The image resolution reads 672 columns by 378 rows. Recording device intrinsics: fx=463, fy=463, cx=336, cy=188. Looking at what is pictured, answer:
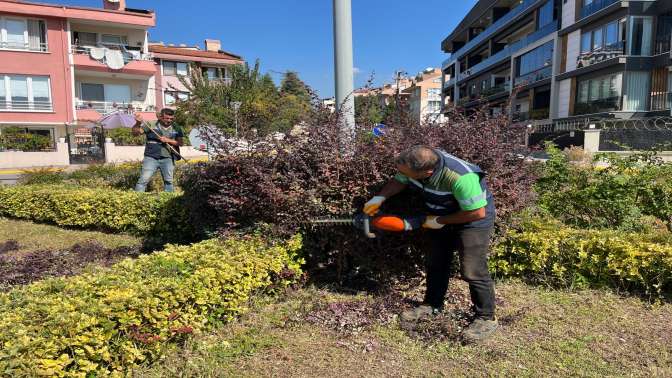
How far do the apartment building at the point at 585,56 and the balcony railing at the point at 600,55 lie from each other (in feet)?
0.09

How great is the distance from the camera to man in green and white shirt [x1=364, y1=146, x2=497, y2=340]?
3182 mm

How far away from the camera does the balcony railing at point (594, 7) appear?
26138 millimetres

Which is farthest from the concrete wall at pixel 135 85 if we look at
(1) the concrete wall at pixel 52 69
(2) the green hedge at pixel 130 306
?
(2) the green hedge at pixel 130 306

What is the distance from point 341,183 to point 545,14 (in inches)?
1437

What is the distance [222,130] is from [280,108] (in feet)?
2.07

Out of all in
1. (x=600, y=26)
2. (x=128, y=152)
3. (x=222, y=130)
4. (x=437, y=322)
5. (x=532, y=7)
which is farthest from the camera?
(x=532, y=7)

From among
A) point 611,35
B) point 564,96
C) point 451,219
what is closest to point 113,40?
point 564,96

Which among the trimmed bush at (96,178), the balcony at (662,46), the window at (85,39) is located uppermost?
the window at (85,39)

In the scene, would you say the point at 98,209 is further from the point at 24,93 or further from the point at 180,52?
the point at 180,52

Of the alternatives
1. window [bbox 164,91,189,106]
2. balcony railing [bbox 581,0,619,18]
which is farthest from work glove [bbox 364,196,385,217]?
balcony railing [bbox 581,0,619,18]

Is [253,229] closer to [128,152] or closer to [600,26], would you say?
[128,152]

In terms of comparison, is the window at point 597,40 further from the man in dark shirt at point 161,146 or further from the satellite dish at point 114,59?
the satellite dish at point 114,59

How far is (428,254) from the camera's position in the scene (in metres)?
3.72

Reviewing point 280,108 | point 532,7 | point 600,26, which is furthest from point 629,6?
point 280,108
